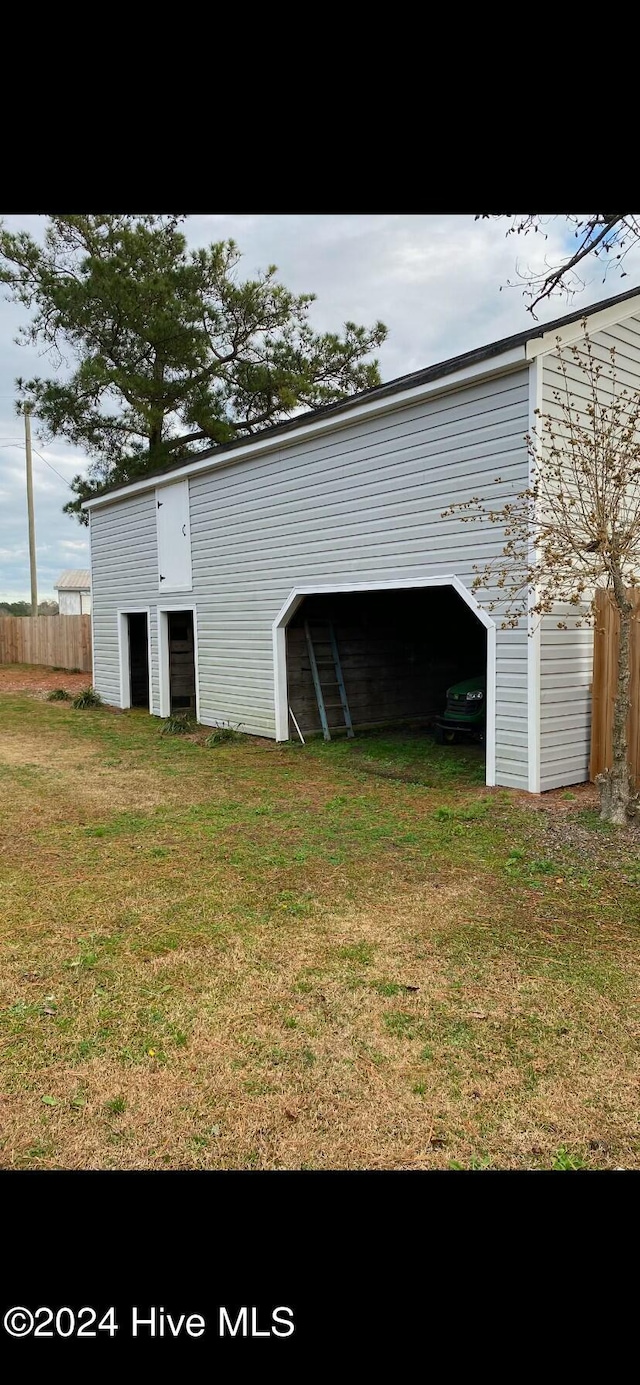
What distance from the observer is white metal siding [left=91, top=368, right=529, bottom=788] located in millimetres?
7293

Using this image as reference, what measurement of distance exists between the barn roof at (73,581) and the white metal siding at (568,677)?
4238 centimetres

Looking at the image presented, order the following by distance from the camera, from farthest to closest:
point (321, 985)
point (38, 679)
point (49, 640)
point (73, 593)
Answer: point (73, 593), point (49, 640), point (38, 679), point (321, 985)

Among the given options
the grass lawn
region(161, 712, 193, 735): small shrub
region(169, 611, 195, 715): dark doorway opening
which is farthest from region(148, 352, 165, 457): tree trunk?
the grass lawn

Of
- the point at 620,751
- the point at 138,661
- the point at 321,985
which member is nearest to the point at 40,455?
the point at 138,661

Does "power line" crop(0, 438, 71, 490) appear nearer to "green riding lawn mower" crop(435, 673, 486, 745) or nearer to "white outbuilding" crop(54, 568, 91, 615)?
"green riding lawn mower" crop(435, 673, 486, 745)

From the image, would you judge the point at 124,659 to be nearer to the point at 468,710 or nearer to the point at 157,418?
the point at 468,710

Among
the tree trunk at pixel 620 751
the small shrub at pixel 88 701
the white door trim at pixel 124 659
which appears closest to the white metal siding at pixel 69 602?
the small shrub at pixel 88 701

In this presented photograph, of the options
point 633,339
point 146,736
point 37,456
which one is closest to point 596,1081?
point 633,339

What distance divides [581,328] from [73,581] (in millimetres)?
44882

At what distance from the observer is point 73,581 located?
48.0 m

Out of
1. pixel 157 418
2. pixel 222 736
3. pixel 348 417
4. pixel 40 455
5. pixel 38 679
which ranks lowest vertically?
pixel 222 736

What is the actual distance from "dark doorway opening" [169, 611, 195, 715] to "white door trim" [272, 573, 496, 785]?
11.5 feet
